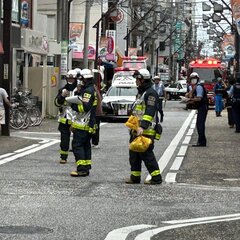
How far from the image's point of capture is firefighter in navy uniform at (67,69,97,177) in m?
10.9

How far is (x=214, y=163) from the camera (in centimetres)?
1302

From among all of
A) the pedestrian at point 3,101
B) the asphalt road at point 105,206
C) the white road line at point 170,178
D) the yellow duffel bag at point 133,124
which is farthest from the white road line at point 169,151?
the pedestrian at point 3,101

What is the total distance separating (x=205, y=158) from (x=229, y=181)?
3.05 meters

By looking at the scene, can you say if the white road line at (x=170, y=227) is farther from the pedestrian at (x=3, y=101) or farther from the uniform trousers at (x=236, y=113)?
the uniform trousers at (x=236, y=113)

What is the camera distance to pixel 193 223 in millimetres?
7324

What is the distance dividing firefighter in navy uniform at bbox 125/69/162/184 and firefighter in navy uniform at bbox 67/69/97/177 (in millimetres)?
1028

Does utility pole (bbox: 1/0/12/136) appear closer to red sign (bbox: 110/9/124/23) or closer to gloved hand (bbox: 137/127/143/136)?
gloved hand (bbox: 137/127/143/136)

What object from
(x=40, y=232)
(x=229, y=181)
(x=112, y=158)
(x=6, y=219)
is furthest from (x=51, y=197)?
(x=112, y=158)

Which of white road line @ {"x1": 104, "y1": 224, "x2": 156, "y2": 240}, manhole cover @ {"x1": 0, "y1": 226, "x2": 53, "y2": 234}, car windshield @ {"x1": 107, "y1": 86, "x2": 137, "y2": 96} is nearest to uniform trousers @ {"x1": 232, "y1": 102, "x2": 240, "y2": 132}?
car windshield @ {"x1": 107, "y1": 86, "x2": 137, "y2": 96}

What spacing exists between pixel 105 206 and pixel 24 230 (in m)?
1.62

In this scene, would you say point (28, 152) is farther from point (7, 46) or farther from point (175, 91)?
point (175, 91)

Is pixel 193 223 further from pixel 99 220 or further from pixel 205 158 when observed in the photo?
pixel 205 158

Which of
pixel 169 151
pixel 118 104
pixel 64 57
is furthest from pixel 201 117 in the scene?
pixel 64 57

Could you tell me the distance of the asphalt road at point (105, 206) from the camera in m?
6.86
